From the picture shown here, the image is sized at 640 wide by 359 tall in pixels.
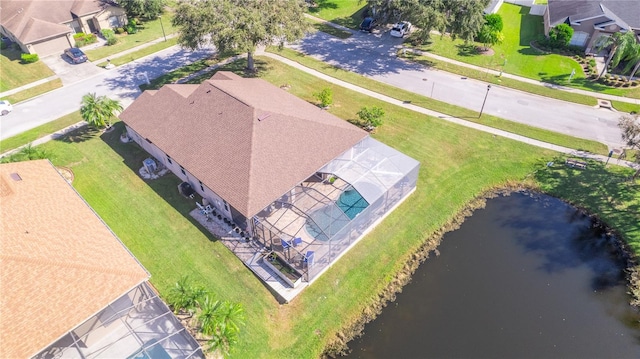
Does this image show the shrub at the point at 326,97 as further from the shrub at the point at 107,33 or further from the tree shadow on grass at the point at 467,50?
the shrub at the point at 107,33

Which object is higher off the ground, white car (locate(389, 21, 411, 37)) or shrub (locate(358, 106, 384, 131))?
white car (locate(389, 21, 411, 37))

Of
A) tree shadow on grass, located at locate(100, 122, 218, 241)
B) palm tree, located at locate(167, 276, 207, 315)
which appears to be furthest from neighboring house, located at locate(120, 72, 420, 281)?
palm tree, located at locate(167, 276, 207, 315)

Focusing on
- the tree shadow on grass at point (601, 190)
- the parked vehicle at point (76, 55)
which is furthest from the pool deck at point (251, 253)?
the parked vehicle at point (76, 55)

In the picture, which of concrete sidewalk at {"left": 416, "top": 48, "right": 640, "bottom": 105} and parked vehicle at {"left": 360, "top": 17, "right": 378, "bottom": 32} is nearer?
concrete sidewalk at {"left": 416, "top": 48, "right": 640, "bottom": 105}

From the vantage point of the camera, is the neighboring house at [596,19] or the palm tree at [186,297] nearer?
the palm tree at [186,297]

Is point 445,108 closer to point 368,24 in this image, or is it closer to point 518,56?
point 518,56

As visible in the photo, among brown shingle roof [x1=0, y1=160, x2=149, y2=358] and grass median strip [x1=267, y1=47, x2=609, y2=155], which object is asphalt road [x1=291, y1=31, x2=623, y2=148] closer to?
grass median strip [x1=267, y1=47, x2=609, y2=155]
